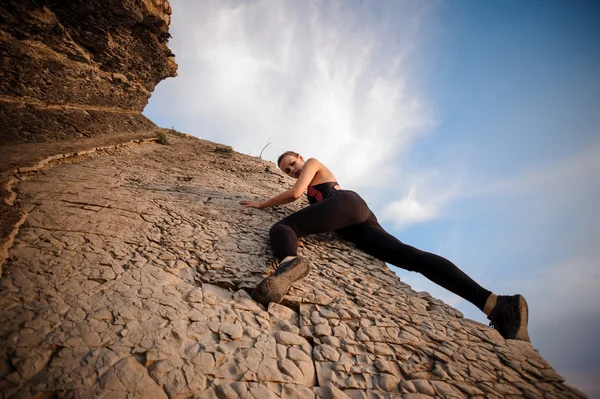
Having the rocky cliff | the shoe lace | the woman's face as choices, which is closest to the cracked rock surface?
the rocky cliff

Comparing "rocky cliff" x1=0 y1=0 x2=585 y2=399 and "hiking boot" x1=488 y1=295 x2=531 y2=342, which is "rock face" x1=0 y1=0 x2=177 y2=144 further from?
"hiking boot" x1=488 y1=295 x2=531 y2=342

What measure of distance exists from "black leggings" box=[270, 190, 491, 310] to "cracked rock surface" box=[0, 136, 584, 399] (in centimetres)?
13

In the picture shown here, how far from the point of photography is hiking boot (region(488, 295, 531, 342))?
53.4 inches

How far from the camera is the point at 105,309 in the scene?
1.10 m

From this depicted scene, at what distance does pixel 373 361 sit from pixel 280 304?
1.73ft

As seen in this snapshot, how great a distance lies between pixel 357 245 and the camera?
2.08 m

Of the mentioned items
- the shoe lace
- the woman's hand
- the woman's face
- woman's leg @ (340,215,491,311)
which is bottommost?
the shoe lace

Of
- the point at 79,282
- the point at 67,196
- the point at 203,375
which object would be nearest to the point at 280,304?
the point at 203,375

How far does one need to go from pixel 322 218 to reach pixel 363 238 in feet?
1.39

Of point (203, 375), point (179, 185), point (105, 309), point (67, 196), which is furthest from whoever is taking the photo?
point (179, 185)

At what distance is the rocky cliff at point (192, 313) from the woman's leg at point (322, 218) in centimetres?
21

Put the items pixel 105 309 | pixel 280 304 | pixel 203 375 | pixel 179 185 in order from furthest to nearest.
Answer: pixel 179 185
pixel 280 304
pixel 105 309
pixel 203 375

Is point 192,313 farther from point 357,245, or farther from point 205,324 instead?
point 357,245

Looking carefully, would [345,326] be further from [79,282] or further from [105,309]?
[79,282]
